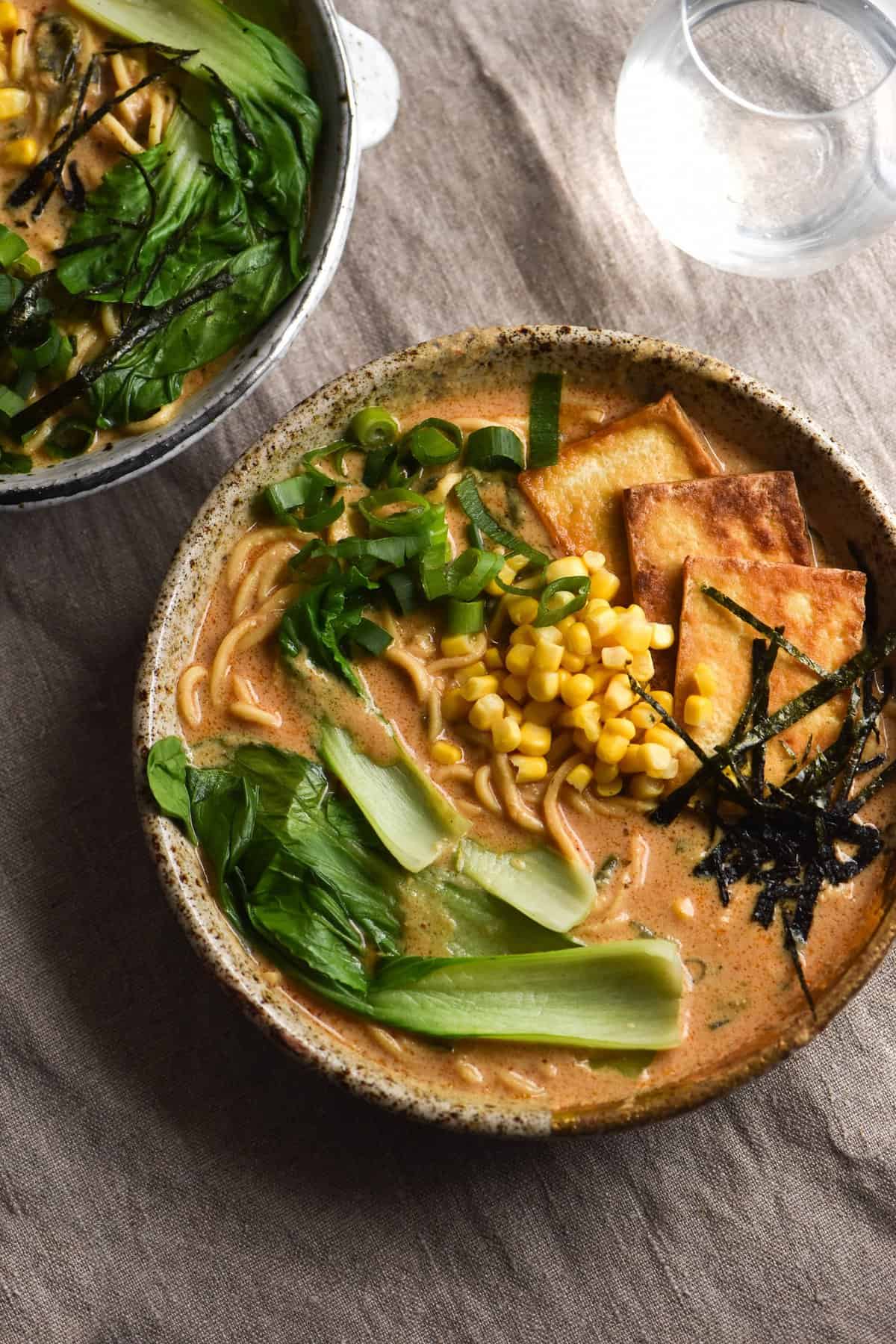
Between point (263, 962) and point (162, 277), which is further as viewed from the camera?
point (162, 277)

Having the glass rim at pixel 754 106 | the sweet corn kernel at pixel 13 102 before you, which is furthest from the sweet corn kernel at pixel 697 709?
the sweet corn kernel at pixel 13 102

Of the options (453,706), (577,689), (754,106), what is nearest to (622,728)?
(577,689)

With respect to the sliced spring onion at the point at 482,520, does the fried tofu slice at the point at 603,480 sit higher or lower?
higher

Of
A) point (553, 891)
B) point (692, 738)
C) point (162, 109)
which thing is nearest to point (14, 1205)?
point (553, 891)

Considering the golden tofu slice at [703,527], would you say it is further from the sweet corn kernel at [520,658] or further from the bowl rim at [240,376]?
the bowl rim at [240,376]

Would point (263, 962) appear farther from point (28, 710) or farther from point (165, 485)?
point (165, 485)

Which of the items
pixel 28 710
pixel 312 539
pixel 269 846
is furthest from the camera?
pixel 28 710

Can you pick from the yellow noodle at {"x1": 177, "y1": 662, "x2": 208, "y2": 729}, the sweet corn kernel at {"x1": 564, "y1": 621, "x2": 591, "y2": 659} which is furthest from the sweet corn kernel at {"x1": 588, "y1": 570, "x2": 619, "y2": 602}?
the yellow noodle at {"x1": 177, "y1": 662, "x2": 208, "y2": 729}
